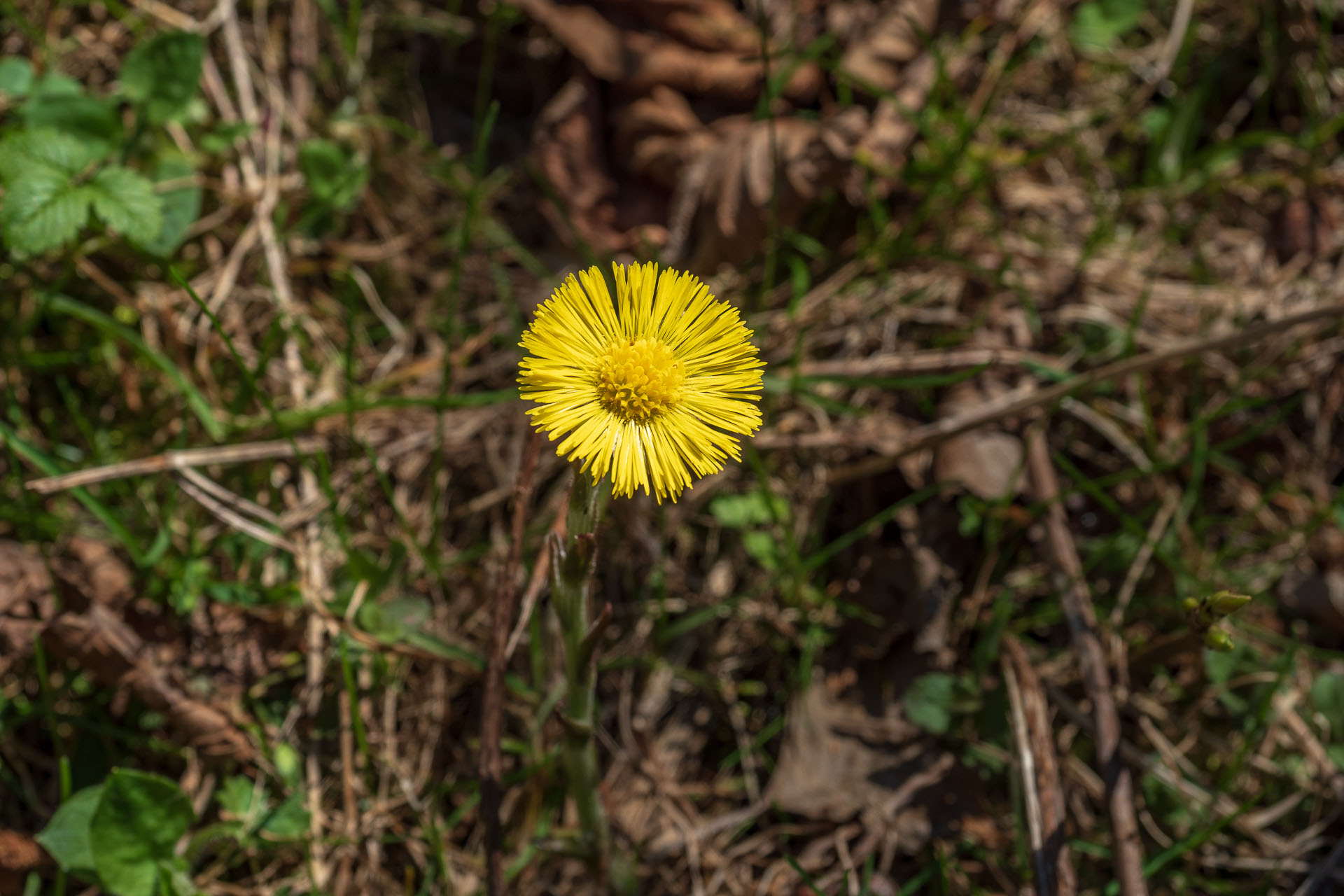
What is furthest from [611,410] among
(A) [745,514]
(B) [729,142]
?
(B) [729,142]

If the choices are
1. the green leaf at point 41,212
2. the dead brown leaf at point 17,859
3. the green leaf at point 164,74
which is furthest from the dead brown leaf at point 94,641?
Result: the green leaf at point 164,74

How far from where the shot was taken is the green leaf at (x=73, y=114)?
7.20 feet

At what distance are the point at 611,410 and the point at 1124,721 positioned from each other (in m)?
1.51

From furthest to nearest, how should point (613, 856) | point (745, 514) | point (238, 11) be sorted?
point (238, 11) → point (745, 514) → point (613, 856)

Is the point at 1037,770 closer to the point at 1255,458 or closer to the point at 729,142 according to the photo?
the point at 1255,458

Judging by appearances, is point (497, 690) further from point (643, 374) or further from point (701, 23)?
point (701, 23)

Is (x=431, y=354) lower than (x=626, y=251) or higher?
lower

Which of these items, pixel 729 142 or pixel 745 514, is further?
pixel 729 142

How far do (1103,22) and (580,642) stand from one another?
8.29ft

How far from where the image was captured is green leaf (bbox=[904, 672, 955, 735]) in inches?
79.2

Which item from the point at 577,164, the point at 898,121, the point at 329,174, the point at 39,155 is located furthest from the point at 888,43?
the point at 39,155

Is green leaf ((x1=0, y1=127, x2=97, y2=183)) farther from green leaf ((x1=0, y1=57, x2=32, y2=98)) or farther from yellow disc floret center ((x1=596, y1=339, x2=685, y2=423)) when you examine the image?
yellow disc floret center ((x1=596, y1=339, x2=685, y2=423))

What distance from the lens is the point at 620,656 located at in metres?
2.11

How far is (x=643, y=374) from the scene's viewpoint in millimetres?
1472
